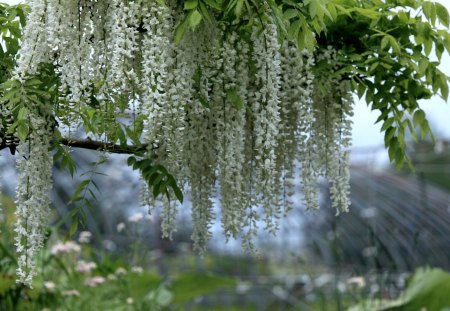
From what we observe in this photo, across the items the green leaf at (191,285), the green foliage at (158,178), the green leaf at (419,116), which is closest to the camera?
the green foliage at (158,178)

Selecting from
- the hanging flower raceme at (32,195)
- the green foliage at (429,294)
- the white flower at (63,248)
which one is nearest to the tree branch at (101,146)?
the hanging flower raceme at (32,195)

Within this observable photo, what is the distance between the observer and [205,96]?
314 centimetres

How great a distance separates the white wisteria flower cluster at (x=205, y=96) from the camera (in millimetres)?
3002

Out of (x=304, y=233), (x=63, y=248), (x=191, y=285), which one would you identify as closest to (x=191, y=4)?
(x=63, y=248)

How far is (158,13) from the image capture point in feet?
9.64

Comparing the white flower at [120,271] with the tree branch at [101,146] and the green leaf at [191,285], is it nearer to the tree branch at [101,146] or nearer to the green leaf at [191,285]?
the green leaf at [191,285]

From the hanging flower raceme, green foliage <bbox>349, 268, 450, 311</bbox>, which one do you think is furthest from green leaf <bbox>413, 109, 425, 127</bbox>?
green foliage <bbox>349, 268, 450, 311</bbox>

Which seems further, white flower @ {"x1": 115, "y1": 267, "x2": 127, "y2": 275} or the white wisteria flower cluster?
white flower @ {"x1": 115, "y1": 267, "x2": 127, "y2": 275}

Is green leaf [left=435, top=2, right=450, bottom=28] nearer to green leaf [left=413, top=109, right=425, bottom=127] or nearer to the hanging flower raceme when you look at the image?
green leaf [left=413, top=109, right=425, bottom=127]

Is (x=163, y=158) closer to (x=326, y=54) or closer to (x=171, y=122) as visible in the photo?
(x=171, y=122)

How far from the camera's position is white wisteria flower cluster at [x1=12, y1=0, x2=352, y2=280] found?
3002 millimetres

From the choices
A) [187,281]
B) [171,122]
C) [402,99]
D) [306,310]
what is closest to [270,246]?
[306,310]

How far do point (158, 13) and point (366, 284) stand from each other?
3.72m

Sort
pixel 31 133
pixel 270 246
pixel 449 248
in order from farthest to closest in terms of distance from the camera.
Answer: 1. pixel 270 246
2. pixel 449 248
3. pixel 31 133
